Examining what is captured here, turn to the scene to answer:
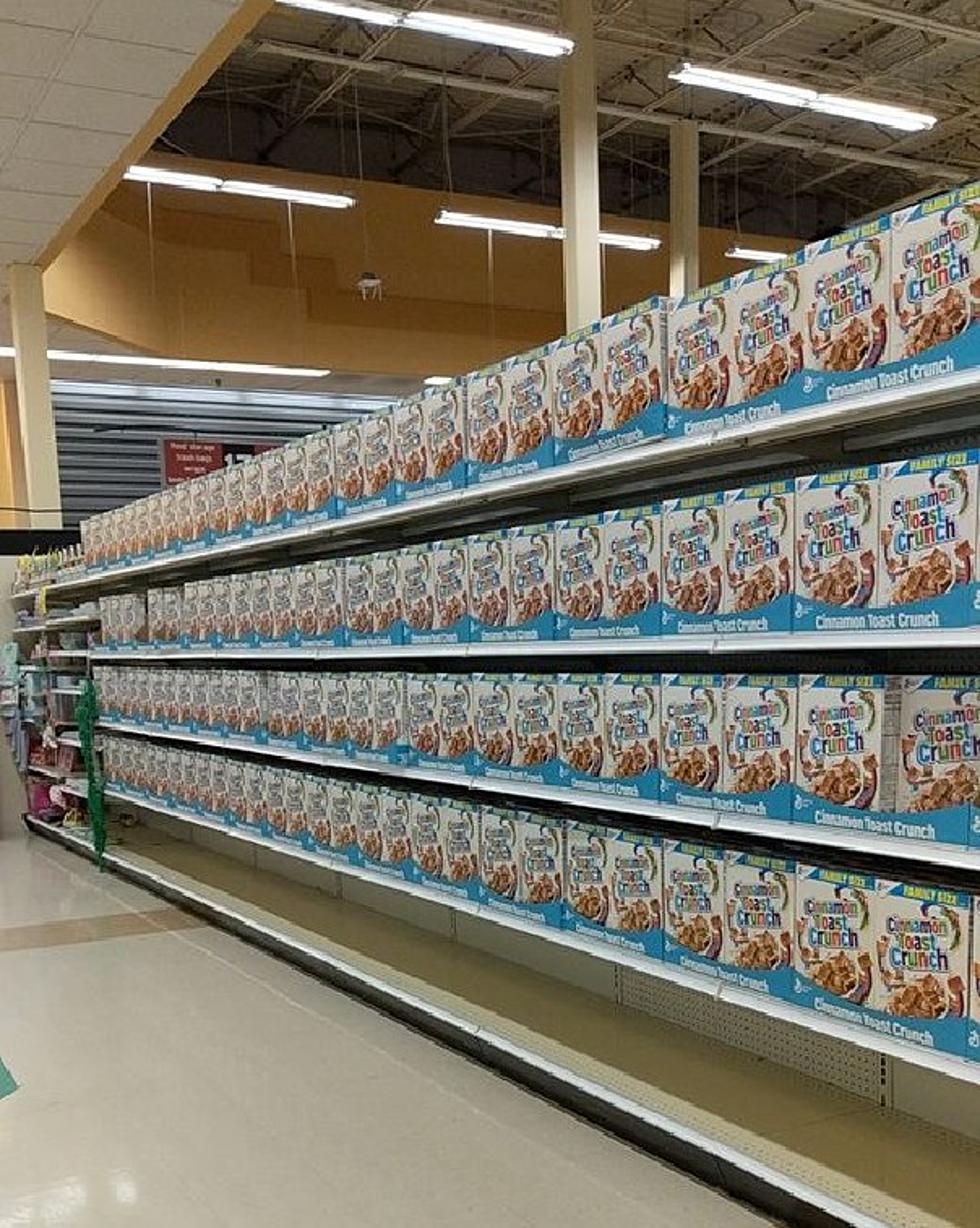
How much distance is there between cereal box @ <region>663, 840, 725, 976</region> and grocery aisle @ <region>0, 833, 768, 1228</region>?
52cm

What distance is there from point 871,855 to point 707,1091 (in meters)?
0.77

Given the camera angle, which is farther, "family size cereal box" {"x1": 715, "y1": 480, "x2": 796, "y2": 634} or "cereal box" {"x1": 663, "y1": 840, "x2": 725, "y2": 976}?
"cereal box" {"x1": 663, "y1": 840, "x2": 725, "y2": 976}

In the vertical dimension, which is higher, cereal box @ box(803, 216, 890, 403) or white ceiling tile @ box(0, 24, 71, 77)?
white ceiling tile @ box(0, 24, 71, 77)

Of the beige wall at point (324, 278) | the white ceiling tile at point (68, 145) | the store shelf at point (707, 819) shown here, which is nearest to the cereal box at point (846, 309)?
the store shelf at point (707, 819)

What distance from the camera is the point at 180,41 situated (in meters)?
5.51

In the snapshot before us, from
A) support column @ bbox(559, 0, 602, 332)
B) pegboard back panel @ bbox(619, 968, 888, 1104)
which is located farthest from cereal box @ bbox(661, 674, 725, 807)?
support column @ bbox(559, 0, 602, 332)

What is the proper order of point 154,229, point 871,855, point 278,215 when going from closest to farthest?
1. point 871,855
2. point 154,229
3. point 278,215

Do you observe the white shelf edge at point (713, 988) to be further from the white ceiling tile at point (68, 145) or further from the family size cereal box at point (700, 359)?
the white ceiling tile at point (68, 145)

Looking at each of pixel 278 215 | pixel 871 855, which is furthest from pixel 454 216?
pixel 871 855

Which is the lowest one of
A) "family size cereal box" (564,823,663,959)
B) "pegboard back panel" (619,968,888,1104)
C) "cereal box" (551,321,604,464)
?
"pegboard back panel" (619,968,888,1104)

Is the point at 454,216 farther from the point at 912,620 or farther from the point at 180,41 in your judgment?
the point at 912,620

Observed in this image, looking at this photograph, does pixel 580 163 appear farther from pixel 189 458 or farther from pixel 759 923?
pixel 759 923

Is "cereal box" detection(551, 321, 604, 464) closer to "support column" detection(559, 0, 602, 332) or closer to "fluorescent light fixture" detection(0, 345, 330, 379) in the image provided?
"support column" detection(559, 0, 602, 332)

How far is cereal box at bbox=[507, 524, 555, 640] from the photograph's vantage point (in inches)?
135
